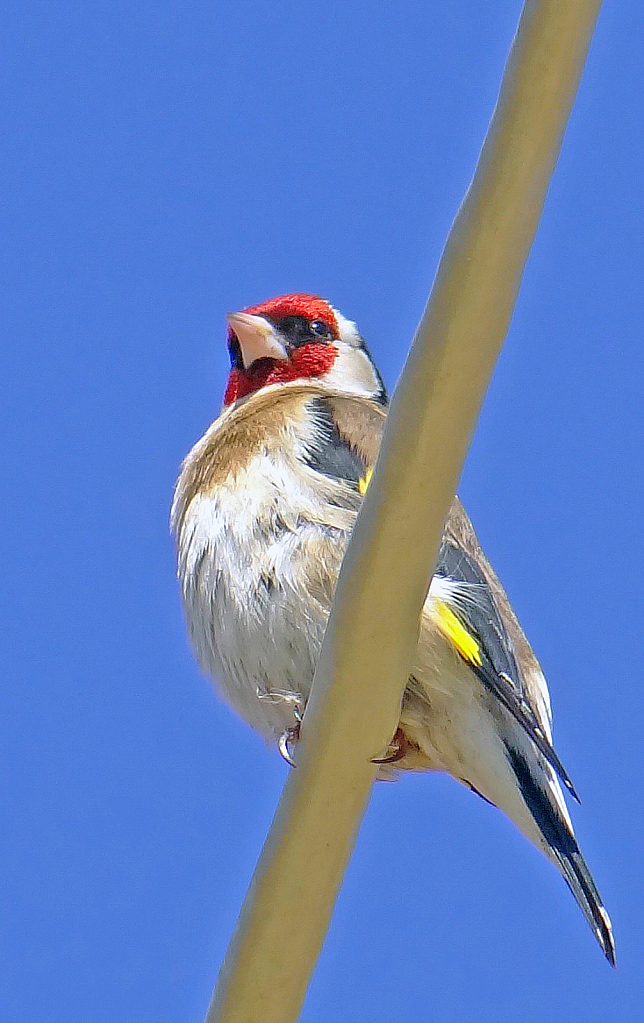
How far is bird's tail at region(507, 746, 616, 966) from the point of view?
389cm

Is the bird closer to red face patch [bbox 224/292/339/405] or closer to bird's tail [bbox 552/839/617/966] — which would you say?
bird's tail [bbox 552/839/617/966]

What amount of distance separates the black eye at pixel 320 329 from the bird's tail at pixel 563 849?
2331mm

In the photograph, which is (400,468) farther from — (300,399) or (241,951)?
(300,399)

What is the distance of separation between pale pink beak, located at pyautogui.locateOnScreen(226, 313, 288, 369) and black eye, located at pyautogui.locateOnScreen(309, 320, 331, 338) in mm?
207

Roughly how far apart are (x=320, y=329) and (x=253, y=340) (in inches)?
13.7

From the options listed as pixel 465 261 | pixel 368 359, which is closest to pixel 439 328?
pixel 465 261

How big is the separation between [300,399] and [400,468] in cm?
256

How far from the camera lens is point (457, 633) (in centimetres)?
430

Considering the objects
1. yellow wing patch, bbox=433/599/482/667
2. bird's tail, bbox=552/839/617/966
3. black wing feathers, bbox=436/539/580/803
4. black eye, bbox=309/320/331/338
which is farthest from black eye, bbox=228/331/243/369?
bird's tail, bbox=552/839/617/966

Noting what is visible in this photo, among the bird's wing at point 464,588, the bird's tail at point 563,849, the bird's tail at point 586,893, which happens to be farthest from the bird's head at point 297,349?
the bird's tail at point 586,893

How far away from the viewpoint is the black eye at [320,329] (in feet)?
20.2

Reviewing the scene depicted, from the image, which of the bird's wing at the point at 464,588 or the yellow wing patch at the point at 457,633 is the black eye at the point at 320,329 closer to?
the bird's wing at the point at 464,588

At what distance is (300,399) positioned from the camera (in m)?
5.30

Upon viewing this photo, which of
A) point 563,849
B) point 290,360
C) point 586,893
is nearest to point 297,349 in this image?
point 290,360
